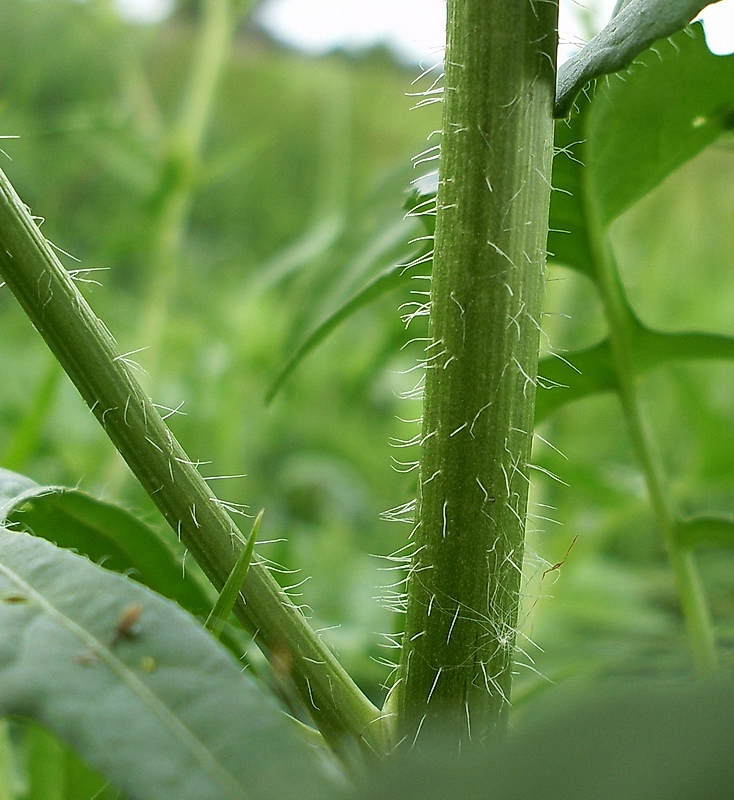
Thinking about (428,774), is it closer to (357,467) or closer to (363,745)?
(363,745)

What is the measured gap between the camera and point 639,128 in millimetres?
224

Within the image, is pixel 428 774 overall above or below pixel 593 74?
below

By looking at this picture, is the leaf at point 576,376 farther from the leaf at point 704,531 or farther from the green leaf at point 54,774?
the green leaf at point 54,774

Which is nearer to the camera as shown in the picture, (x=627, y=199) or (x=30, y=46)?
(x=627, y=199)

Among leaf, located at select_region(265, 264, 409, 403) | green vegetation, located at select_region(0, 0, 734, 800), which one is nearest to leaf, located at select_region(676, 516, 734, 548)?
green vegetation, located at select_region(0, 0, 734, 800)

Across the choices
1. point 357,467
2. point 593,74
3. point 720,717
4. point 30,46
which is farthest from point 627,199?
point 30,46

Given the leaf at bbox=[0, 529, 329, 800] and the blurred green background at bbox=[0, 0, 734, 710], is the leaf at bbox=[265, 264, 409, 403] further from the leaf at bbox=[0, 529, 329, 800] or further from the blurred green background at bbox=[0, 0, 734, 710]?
the leaf at bbox=[0, 529, 329, 800]

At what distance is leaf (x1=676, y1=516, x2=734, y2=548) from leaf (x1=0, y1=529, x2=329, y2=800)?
19cm

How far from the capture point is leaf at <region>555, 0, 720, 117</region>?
0.47ft

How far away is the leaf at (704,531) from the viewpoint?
0.89 feet

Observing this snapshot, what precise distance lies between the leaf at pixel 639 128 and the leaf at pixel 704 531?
0.10 m

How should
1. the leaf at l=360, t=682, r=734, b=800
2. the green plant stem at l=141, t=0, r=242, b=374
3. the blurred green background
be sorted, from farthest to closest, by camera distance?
1. the green plant stem at l=141, t=0, r=242, b=374
2. the blurred green background
3. the leaf at l=360, t=682, r=734, b=800

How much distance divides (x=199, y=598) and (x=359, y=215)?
198 millimetres

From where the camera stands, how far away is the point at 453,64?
0.16 meters
